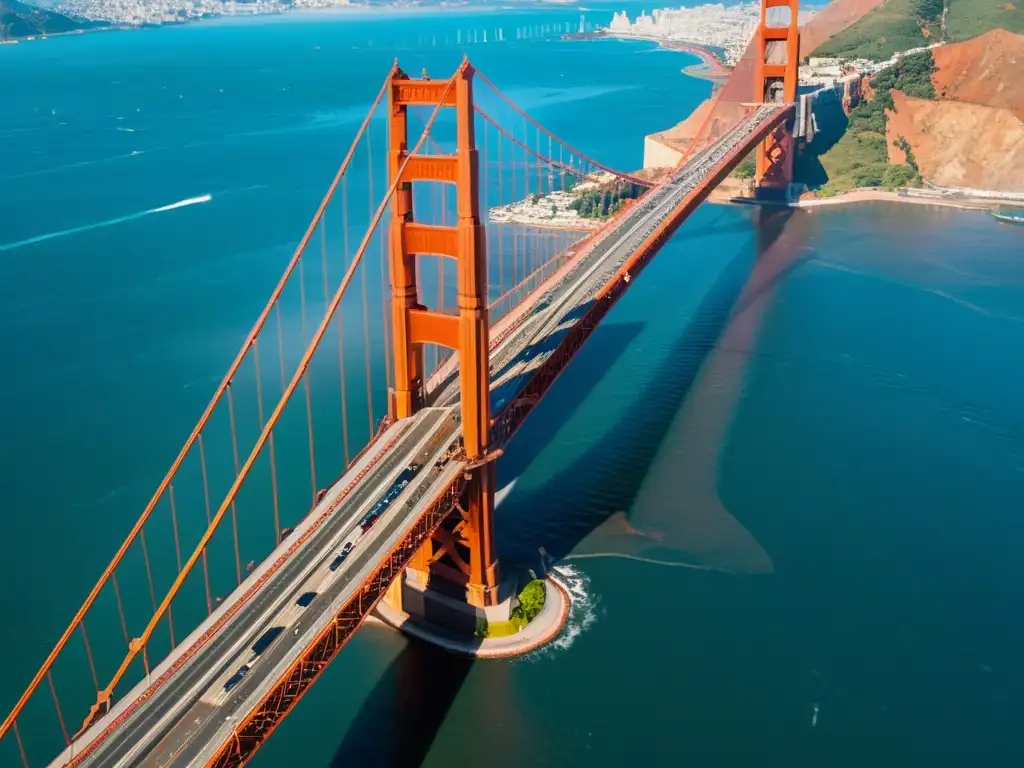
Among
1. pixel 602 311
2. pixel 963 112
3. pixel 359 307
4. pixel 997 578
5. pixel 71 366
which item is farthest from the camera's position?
pixel 963 112

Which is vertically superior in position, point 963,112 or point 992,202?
point 963,112

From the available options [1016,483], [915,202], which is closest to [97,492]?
[1016,483]

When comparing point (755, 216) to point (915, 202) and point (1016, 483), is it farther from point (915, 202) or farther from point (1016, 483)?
point (1016, 483)

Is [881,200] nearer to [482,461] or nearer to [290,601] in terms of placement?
[482,461]

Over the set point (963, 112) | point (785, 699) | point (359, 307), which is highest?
point (963, 112)

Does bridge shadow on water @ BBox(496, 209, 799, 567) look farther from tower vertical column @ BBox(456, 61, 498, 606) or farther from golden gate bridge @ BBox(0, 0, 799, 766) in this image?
golden gate bridge @ BBox(0, 0, 799, 766)

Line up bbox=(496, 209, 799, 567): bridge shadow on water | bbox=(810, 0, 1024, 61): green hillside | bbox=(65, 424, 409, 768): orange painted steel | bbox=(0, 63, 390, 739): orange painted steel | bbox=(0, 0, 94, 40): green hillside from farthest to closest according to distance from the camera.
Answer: bbox=(0, 0, 94, 40): green hillside, bbox=(810, 0, 1024, 61): green hillside, bbox=(496, 209, 799, 567): bridge shadow on water, bbox=(65, 424, 409, 768): orange painted steel, bbox=(0, 63, 390, 739): orange painted steel

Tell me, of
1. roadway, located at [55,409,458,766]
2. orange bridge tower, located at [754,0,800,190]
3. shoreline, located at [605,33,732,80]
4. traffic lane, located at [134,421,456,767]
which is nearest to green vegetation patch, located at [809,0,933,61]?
orange bridge tower, located at [754,0,800,190]

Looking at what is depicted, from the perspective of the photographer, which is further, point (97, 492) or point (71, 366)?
point (71, 366)
